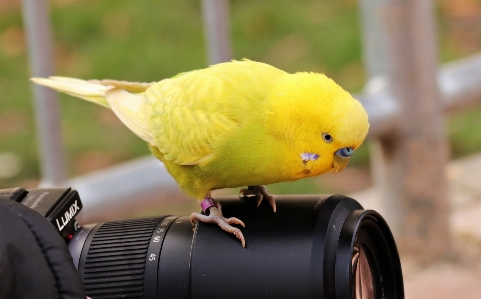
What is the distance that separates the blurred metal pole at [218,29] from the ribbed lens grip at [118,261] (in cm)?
90

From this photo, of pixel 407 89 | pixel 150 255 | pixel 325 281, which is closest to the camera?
pixel 325 281

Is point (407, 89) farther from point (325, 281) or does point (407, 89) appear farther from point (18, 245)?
point (18, 245)

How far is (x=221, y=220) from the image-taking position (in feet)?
4.15

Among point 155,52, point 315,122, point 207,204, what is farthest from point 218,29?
point 155,52

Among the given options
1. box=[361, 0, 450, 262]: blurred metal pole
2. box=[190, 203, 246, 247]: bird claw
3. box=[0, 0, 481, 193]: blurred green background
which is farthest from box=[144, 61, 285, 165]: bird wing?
box=[0, 0, 481, 193]: blurred green background

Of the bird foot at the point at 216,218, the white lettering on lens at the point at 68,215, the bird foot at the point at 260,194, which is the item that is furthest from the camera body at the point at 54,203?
the bird foot at the point at 260,194

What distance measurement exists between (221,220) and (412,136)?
1336mm

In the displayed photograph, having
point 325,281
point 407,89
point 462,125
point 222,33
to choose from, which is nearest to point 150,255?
point 325,281

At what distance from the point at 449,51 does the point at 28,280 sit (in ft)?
10.6

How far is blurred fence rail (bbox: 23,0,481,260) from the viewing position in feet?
7.02

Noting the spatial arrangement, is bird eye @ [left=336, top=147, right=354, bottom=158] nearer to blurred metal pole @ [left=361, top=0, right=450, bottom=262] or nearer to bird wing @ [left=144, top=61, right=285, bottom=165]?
bird wing @ [left=144, top=61, right=285, bottom=165]

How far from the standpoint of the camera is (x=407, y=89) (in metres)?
2.38

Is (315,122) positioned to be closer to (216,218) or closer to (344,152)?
(344,152)

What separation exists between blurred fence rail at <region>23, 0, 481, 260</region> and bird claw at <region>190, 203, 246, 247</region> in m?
0.85
